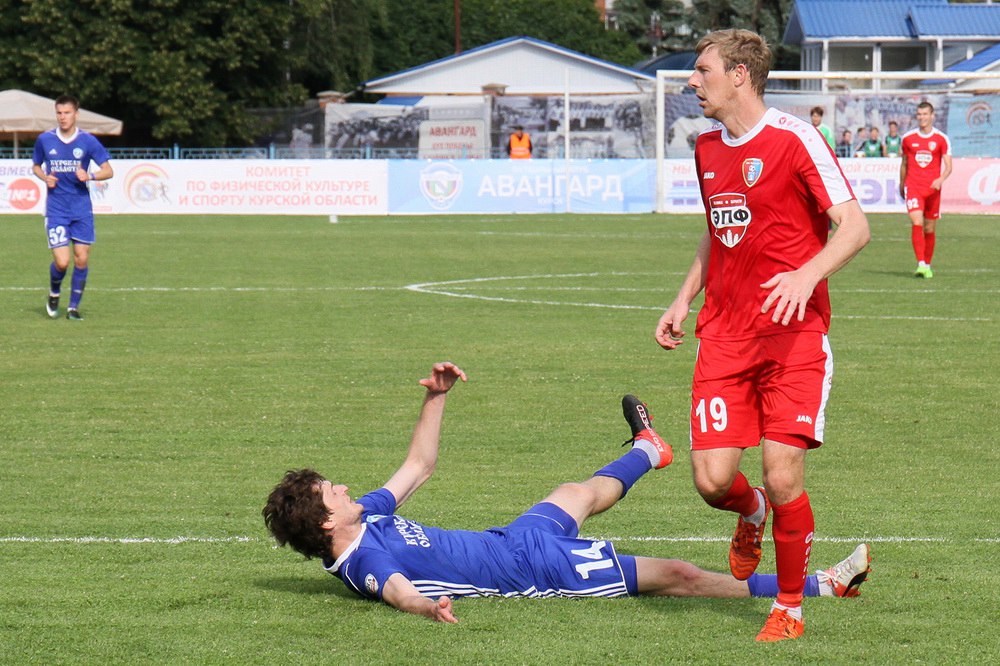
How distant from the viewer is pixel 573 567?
5637 mm

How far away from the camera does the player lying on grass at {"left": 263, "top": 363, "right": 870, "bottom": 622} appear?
548cm

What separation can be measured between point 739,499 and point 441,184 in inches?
1149

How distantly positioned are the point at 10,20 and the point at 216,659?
5053 centimetres

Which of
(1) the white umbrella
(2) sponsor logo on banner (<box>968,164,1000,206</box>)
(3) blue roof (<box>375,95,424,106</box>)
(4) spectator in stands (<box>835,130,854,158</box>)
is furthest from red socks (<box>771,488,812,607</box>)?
(3) blue roof (<box>375,95,424,106</box>)

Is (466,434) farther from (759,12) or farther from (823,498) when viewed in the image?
(759,12)

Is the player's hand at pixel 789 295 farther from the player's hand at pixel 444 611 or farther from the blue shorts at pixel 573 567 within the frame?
the player's hand at pixel 444 611

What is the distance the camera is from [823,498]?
733 centimetres

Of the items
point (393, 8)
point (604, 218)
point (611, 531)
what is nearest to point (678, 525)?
point (611, 531)

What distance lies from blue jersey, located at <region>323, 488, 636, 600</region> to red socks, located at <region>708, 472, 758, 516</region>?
46 centimetres

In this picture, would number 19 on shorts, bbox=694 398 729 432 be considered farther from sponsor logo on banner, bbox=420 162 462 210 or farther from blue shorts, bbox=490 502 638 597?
sponsor logo on banner, bbox=420 162 462 210

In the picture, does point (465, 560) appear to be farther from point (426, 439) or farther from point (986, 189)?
point (986, 189)

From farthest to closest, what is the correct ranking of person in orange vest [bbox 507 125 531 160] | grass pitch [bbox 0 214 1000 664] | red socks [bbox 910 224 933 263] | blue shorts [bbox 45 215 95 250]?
person in orange vest [bbox 507 125 531 160], red socks [bbox 910 224 933 263], blue shorts [bbox 45 215 95 250], grass pitch [bbox 0 214 1000 664]

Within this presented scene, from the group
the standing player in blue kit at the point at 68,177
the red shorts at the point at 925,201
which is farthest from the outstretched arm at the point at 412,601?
the red shorts at the point at 925,201

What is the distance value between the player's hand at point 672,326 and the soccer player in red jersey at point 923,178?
14208 millimetres
